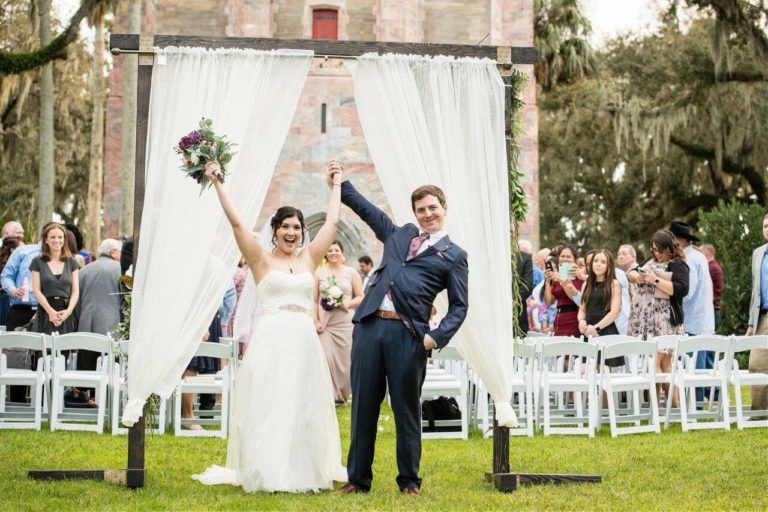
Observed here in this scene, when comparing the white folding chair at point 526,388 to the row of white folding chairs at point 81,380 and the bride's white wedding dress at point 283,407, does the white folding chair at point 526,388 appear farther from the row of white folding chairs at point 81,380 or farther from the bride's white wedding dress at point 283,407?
the bride's white wedding dress at point 283,407

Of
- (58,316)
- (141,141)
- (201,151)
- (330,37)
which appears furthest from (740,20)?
(201,151)

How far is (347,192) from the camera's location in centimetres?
749

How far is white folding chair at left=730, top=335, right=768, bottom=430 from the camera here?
408 inches

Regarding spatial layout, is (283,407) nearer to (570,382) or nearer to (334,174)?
(334,174)

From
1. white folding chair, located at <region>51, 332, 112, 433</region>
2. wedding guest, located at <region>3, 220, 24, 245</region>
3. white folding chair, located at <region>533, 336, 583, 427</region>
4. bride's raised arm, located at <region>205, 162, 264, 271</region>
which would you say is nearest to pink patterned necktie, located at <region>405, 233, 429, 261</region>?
bride's raised arm, located at <region>205, 162, 264, 271</region>

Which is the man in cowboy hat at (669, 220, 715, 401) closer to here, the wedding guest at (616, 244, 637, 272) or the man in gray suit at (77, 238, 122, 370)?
the wedding guest at (616, 244, 637, 272)

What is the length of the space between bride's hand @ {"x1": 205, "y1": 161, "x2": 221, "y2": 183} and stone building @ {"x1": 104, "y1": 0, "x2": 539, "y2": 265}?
1740 cm

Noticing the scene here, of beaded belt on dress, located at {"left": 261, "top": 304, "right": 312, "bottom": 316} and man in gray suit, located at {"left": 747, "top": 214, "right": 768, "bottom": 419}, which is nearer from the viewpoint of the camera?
beaded belt on dress, located at {"left": 261, "top": 304, "right": 312, "bottom": 316}

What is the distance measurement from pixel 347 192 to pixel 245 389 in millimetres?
1425

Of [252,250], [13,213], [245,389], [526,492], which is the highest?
[13,213]

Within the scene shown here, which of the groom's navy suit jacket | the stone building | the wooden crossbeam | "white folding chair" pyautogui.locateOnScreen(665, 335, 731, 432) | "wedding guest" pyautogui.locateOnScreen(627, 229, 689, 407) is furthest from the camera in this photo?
the stone building

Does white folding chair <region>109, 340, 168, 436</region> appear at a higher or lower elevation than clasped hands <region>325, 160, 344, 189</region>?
lower

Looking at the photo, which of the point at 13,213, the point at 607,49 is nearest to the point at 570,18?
the point at 607,49

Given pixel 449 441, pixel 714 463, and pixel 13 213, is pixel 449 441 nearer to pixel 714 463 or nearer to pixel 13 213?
pixel 714 463
